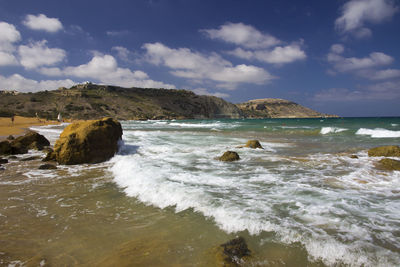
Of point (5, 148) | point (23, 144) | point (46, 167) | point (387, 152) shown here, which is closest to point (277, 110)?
point (387, 152)

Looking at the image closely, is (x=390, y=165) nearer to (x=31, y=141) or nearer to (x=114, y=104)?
(x=31, y=141)

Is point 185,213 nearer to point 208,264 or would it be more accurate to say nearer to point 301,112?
point 208,264

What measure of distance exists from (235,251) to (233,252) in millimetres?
31

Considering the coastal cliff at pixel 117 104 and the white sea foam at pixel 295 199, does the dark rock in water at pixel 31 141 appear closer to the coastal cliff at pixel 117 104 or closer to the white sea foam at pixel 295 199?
the white sea foam at pixel 295 199

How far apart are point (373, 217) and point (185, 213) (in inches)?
123

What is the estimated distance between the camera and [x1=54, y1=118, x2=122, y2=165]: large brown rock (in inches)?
324

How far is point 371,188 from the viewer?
5.07 m

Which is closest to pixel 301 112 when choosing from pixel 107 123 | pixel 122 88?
pixel 122 88

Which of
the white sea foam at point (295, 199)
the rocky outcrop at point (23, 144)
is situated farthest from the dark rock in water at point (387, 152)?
the rocky outcrop at point (23, 144)

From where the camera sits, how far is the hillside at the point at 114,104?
63719 millimetres

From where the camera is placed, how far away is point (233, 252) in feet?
8.59

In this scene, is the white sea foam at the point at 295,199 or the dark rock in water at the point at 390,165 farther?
the dark rock in water at the point at 390,165

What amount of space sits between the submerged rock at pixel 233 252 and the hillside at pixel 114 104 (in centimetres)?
5198

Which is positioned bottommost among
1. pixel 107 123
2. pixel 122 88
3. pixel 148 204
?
pixel 148 204
